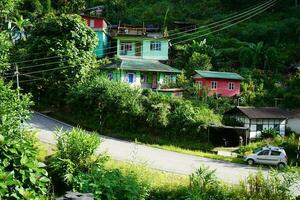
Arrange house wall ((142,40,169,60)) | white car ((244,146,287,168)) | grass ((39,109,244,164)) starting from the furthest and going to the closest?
house wall ((142,40,169,60)), grass ((39,109,244,164)), white car ((244,146,287,168))

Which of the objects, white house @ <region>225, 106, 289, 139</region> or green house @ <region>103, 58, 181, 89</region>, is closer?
white house @ <region>225, 106, 289, 139</region>

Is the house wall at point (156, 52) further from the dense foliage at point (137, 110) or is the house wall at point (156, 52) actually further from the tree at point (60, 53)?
the dense foliage at point (137, 110)

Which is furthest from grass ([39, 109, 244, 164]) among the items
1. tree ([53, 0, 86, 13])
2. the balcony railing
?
tree ([53, 0, 86, 13])

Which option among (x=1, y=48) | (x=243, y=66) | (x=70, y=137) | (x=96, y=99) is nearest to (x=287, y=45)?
(x=243, y=66)

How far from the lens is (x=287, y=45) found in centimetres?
4828

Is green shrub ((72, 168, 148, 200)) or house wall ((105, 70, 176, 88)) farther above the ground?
house wall ((105, 70, 176, 88))

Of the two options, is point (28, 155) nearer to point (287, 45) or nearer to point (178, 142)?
point (178, 142)

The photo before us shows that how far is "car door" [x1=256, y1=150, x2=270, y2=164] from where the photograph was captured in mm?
24064

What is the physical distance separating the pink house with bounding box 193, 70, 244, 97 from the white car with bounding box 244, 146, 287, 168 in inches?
505

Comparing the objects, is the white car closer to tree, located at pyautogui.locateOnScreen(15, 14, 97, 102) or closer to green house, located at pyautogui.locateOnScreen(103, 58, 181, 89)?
tree, located at pyautogui.locateOnScreen(15, 14, 97, 102)

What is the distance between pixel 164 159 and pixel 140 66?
56.8ft

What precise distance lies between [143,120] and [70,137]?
14223 millimetres

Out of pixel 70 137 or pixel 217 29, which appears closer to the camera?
pixel 70 137

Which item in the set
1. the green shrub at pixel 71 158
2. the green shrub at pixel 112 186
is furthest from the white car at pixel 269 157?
the green shrub at pixel 112 186
